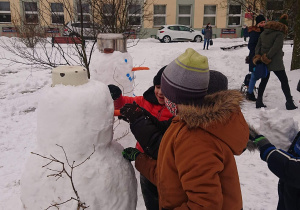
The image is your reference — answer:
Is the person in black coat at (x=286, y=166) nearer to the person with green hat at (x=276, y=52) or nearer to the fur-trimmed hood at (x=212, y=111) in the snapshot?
the fur-trimmed hood at (x=212, y=111)

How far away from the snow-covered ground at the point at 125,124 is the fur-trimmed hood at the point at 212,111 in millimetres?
158

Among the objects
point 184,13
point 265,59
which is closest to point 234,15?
point 184,13

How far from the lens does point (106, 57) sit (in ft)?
11.5

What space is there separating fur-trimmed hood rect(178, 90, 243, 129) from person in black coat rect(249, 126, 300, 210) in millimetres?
522

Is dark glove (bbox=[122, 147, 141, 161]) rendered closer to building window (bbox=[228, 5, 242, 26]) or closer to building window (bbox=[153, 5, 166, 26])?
building window (bbox=[153, 5, 166, 26])

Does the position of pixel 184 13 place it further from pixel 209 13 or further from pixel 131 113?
pixel 131 113

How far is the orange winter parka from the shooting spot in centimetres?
126

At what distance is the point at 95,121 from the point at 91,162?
27cm

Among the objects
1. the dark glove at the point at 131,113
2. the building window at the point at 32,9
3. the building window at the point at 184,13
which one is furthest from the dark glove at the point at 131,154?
the building window at the point at 184,13

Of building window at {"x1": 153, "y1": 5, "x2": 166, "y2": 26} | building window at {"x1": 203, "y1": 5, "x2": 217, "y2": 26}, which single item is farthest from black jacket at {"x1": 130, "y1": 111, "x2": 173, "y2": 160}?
building window at {"x1": 203, "y1": 5, "x2": 217, "y2": 26}

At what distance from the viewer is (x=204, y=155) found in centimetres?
127

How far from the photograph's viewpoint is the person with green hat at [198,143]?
1269 millimetres

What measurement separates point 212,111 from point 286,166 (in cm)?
68

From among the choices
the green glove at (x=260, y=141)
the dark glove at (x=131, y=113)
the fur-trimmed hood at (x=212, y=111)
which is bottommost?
the green glove at (x=260, y=141)
